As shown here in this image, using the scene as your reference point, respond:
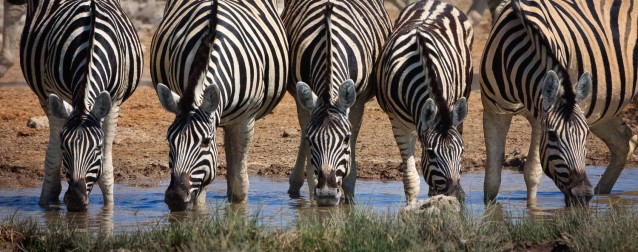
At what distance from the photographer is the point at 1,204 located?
408 inches

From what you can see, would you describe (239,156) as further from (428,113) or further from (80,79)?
(428,113)

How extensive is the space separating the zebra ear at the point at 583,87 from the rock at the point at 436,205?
1386 millimetres

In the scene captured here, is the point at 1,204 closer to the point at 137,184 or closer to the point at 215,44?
the point at 137,184

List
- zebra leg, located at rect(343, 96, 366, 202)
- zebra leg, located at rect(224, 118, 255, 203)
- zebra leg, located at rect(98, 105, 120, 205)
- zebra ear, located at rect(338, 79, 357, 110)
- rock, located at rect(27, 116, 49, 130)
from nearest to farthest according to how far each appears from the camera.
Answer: zebra ear, located at rect(338, 79, 357, 110) < zebra leg, located at rect(98, 105, 120, 205) < zebra leg, located at rect(224, 118, 255, 203) < zebra leg, located at rect(343, 96, 366, 202) < rock, located at rect(27, 116, 49, 130)

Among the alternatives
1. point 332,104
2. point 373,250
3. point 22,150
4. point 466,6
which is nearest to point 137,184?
point 22,150

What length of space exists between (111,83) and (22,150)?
3.36 meters

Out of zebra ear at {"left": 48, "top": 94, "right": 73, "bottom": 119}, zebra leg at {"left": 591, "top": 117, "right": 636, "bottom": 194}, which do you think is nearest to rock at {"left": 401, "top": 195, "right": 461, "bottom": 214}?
zebra ear at {"left": 48, "top": 94, "right": 73, "bottom": 119}

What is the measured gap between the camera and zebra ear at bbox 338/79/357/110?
9.31 meters

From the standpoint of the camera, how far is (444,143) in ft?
29.8

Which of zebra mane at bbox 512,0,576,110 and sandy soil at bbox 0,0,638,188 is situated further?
sandy soil at bbox 0,0,638,188

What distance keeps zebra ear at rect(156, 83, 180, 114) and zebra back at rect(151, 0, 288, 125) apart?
0.11m

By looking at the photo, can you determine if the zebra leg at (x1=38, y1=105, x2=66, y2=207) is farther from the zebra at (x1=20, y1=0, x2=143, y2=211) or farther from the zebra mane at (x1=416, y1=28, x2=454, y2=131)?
the zebra mane at (x1=416, y1=28, x2=454, y2=131)

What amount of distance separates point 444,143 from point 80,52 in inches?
124

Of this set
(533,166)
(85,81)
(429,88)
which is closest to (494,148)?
(533,166)
